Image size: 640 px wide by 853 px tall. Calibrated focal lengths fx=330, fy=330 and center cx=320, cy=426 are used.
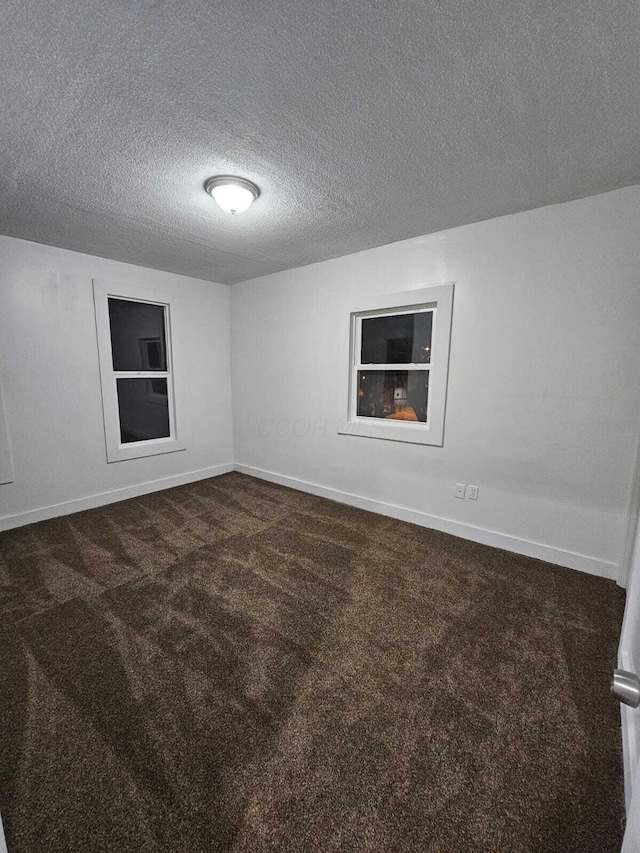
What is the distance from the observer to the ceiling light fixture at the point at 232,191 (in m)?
1.85

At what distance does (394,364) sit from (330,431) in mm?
933

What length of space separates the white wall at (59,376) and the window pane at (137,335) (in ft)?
0.67

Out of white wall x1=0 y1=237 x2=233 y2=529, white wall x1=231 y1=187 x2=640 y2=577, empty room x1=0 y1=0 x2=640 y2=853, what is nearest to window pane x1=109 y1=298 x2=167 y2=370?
empty room x1=0 y1=0 x2=640 y2=853

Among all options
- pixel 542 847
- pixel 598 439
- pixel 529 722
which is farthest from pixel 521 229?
pixel 542 847

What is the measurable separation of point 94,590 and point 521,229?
11.7 ft

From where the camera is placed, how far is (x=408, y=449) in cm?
292

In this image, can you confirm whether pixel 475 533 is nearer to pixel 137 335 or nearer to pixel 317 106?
pixel 317 106

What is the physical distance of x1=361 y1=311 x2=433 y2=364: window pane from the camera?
9.27 ft

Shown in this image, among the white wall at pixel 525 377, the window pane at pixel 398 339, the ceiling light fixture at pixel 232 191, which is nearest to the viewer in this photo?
the ceiling light fixture at pixel 232 191

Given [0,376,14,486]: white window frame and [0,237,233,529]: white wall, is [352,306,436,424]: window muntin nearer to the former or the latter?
[0,237,233,529]: white wall

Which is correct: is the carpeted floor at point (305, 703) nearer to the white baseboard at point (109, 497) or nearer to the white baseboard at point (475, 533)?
the white baseboard at point (475, 533)

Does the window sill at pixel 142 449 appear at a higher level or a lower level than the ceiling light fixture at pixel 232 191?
lower

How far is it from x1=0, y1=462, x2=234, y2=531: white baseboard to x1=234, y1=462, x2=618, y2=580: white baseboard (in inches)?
43.1

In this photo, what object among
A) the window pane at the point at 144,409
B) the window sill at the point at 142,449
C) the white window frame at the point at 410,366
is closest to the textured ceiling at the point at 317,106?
the white window frame at the point at 410,366
